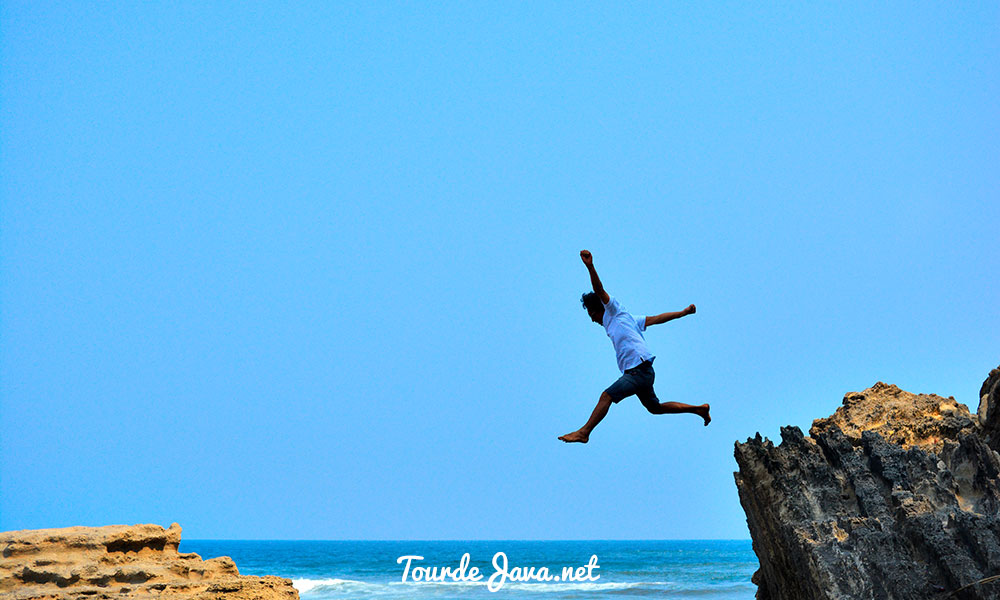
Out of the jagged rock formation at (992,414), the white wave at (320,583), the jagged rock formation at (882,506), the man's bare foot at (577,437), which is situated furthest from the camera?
the white wave at (320,583)

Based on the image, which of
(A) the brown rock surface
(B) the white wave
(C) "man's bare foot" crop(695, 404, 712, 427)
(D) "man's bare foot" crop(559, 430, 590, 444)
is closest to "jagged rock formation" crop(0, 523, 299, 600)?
(D) "man's bare foot" crop(559, 430, 590, 444)

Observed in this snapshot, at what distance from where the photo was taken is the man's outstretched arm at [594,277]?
716 cm

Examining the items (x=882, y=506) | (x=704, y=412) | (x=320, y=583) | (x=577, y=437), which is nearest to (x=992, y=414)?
(x=882, y=506)

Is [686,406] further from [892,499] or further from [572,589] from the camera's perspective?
[572,589]

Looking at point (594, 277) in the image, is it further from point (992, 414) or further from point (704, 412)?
point (992, 414)

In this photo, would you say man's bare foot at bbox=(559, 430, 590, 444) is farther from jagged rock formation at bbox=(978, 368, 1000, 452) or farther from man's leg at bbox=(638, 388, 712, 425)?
jagged rock formation at bbox=(978, 368, 1000, 452)

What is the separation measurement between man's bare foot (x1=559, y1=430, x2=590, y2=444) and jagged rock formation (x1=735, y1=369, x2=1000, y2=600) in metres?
1.26

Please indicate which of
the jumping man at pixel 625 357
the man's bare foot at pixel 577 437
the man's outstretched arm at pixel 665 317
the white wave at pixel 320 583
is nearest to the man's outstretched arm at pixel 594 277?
the jumping man at pixel 625 357

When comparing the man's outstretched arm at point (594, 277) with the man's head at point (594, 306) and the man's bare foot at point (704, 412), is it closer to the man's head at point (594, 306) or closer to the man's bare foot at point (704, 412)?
the man's head at point (594, 306)

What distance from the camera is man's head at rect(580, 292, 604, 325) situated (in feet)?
25.3

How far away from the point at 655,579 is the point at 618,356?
33648 millimetres

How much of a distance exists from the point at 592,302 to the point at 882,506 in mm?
2978

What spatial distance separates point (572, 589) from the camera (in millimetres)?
34188

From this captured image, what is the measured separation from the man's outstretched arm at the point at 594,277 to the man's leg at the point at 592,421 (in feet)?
2.77
